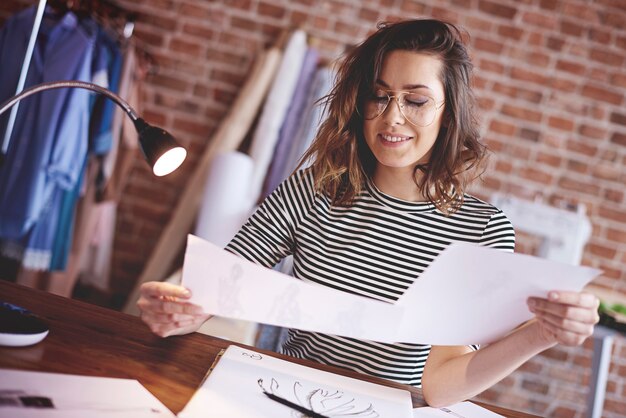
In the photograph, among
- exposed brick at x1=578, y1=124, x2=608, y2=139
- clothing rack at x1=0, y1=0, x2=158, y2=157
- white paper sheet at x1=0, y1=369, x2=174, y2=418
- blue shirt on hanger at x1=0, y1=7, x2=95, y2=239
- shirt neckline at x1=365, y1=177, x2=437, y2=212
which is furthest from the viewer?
exposed brick at x1=578, y1=124, x2=608, y2=139

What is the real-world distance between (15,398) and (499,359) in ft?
2.38

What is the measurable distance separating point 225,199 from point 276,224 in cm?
115

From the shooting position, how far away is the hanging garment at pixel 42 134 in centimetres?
204

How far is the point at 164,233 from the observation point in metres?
2.62

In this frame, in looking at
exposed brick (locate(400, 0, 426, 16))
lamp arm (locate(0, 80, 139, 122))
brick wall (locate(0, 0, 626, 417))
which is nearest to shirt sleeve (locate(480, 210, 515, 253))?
lamp arm (locate(0, 80, 139, 122))

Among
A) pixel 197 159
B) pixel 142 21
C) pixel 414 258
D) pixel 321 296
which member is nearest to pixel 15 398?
pixel 321 296

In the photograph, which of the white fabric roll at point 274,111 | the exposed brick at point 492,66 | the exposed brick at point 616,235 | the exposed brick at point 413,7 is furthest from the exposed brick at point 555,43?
the white fabric roll at point 274,111

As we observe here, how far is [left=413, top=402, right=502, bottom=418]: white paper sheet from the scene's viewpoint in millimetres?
898

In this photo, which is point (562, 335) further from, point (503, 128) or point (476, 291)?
point (503, 128)

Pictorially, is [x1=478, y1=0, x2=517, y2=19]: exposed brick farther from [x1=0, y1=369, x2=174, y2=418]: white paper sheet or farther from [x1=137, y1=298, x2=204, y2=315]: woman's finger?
[x1=0, y1=369, x2=174, y2=418]: white paper sheet

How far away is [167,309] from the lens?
2.94ft

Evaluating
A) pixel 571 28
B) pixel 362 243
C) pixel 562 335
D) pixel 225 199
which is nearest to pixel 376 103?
pixel 362 243

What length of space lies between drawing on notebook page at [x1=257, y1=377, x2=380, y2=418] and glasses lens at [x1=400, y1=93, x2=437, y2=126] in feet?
1.98

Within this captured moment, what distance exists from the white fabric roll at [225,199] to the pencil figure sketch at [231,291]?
1508mm
